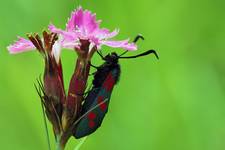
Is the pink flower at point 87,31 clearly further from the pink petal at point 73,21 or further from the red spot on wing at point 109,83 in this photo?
the red spot on wing at point 109,83

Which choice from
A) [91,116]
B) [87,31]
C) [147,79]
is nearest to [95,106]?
[91,116]

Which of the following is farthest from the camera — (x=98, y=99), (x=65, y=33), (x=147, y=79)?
(x=147, y=79)

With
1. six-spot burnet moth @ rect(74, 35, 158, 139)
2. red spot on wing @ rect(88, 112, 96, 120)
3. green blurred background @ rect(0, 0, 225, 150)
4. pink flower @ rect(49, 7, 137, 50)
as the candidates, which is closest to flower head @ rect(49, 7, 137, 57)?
pink flower @ rect(49, 7, 137, 50)

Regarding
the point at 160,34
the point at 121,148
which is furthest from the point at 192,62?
the point at 121,148

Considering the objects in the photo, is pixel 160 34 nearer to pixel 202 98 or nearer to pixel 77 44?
pixel 202 98

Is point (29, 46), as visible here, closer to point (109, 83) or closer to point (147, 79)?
point (109, 83)

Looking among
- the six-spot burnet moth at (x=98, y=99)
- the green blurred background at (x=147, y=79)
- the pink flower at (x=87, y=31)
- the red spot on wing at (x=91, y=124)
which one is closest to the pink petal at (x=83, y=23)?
the pink flower at (x=87, y=31)

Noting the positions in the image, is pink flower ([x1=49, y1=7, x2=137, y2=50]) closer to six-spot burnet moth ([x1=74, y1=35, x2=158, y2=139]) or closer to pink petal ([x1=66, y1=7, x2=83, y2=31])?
pink petal ([x1=66, y1=7, x2=83, y2=31])
